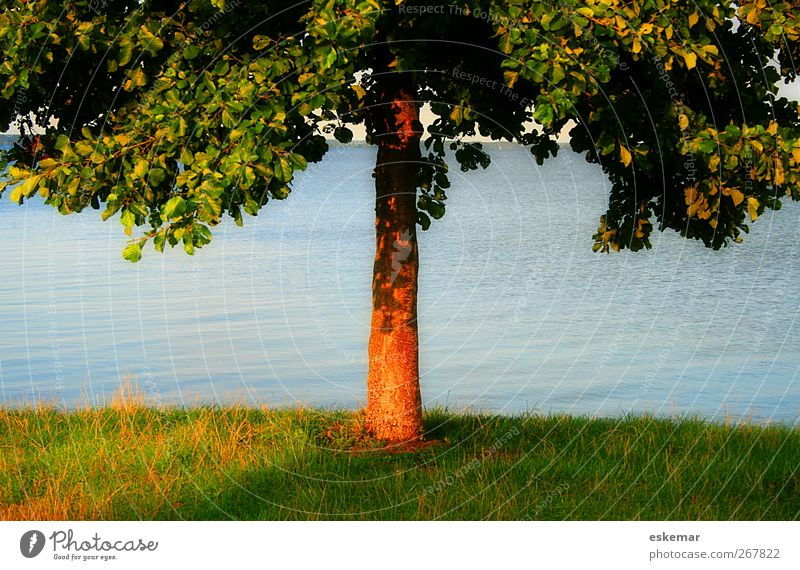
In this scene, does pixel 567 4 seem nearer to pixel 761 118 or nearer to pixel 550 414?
pixel 761 118

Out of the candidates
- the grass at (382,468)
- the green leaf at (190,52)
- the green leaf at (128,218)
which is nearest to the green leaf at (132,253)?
the green leaf at (128,218)

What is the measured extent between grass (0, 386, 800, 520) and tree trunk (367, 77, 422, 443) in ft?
1.80

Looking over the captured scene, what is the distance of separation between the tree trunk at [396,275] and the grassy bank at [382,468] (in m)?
0.57

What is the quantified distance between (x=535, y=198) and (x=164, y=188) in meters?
92.6

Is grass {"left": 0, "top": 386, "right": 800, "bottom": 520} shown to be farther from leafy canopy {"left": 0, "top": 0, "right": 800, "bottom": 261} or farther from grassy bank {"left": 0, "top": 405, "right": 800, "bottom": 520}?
leafy canopy {"left": 0, "top": 0, "right": 800, "bottom": 261}

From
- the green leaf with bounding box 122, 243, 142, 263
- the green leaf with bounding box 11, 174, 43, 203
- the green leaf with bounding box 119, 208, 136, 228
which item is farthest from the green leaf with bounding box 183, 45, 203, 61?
the green leaf with bounding box 122, 243, 142, 263

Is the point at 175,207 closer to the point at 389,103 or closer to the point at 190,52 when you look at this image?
the point at 190,52

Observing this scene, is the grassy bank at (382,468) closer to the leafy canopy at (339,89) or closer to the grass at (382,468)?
the grass at (382,468)

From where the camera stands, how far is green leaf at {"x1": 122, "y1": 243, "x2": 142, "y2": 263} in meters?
7.73

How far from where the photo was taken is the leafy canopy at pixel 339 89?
841 centimetres
